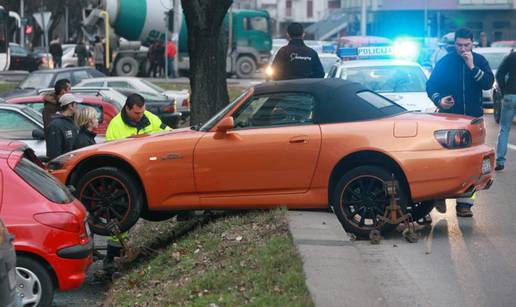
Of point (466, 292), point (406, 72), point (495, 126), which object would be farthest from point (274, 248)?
point (495, 126)

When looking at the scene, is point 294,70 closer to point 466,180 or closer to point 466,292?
point 466,180

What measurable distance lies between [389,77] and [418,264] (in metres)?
8.78

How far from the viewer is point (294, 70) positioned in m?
13.3

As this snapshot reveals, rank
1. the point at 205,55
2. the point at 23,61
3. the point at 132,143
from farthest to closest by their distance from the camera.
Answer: the point at 23,61 < the point at 205,55 < the point at 132,143

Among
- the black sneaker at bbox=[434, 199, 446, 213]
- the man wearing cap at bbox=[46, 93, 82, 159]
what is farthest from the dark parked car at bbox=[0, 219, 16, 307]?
the black sneaker at bbox=[434, 199, 446, 213]

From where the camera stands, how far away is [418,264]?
8.74m

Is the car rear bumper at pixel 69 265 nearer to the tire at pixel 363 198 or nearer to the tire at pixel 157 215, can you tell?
the tire at pixel 157 215

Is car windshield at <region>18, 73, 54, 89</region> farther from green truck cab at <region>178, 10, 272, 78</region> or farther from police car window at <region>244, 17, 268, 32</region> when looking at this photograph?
police car window at <region>244, 17, 268, 32</region>

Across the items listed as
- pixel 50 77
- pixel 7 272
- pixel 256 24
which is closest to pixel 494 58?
pixel 50 77

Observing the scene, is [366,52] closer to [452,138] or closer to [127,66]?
[452,138]

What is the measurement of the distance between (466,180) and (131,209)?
3201mm

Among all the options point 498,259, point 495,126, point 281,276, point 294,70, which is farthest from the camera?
point 495,126

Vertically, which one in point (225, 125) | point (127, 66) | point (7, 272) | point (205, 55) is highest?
point (205, 55)

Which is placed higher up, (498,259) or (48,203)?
(48,203)
